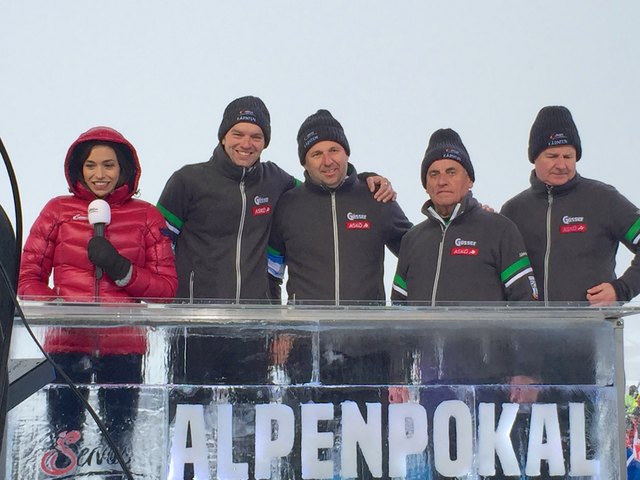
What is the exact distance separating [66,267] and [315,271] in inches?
36.8

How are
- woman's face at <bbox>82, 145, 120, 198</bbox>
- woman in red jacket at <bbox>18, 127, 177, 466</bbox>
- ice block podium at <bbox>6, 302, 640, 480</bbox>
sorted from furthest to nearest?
1. woman's face at <bbox>82, 145, 120, 198</bbox>
2. woman in red jacket at <bbox>18, 127, 177, 466</bbox>
3. ice block podium at <bbox>6, 302, 640, 480</bbox>

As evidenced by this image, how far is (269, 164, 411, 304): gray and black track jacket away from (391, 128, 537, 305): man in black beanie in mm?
123

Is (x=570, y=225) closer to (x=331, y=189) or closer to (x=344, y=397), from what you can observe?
(x=331, y=189)

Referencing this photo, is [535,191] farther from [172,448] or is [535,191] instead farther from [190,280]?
[172,448]

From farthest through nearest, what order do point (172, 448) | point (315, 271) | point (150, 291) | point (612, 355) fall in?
point (315, 271) < point (150, 291) < point (612, 355) < point (172, 448)

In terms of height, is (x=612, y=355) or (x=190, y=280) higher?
(x=190, y=280)

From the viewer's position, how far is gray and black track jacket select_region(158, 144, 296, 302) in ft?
12.3

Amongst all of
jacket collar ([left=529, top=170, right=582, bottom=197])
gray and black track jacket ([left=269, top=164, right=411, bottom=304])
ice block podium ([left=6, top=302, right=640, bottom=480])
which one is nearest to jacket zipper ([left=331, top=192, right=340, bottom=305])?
gray and black track jacket ([left=269, top=164, right=411, bottom=304])

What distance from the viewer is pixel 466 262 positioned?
3.57 meters

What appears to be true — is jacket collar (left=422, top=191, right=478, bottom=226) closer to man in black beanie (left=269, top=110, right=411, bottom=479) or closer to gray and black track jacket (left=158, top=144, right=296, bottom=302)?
man in black beanie (left=269, top=110, right=411, bottom=479)

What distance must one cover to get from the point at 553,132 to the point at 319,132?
0.92 meters

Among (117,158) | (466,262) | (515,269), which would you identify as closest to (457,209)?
(466,262)

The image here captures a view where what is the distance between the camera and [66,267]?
327 cm

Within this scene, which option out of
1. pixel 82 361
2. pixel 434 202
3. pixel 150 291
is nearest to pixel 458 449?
pixel 82 361
